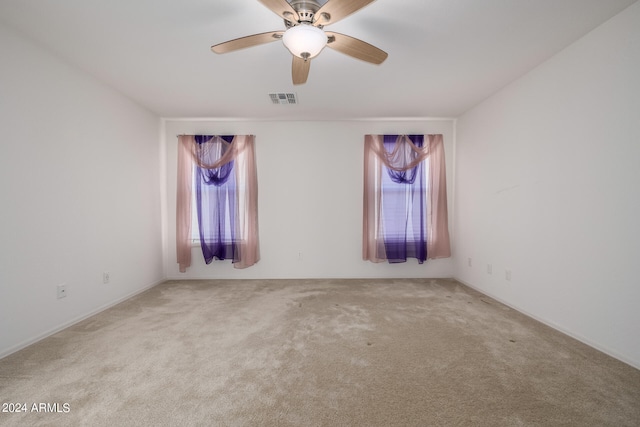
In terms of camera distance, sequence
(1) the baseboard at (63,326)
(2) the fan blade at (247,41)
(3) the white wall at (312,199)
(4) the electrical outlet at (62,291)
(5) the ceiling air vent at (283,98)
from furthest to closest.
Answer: (3) the white wall at (312,199) → (5) the ceiling air vent at (283,98) → (4) the electrical outlet at (62,291) → (1) the baseboard at (63,326) → (2) the fan blade at (247,41)

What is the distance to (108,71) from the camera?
256 centimetres

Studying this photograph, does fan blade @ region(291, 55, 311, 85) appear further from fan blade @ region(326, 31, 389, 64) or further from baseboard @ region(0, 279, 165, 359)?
baseboard @ region(0, 279, 165, 359)

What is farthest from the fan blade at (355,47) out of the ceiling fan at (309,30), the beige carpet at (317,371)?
the beige carpet at (317,371)

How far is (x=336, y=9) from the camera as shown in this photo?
1445 mm

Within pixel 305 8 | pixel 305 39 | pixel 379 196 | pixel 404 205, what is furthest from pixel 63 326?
pixel 404 205

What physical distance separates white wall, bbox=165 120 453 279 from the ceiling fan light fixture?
7.81 feet

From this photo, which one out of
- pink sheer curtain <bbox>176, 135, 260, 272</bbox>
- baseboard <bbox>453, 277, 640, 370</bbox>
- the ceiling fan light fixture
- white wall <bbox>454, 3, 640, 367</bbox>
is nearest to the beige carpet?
baseboard <bbox>453, 277, 640, 370</bbox>

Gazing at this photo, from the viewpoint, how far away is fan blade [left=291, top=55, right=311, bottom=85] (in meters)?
1.86

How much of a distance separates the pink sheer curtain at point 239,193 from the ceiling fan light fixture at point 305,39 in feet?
8.02

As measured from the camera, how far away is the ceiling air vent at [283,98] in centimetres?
307

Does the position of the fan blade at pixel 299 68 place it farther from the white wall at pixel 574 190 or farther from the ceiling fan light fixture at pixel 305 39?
the white wall at pixel 574 190

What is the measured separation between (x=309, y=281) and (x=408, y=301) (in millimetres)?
1454

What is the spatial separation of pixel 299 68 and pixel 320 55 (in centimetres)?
46

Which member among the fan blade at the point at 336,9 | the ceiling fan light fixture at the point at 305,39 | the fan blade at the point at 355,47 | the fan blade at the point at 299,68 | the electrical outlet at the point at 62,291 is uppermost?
the fan blade at the point at 336,9
